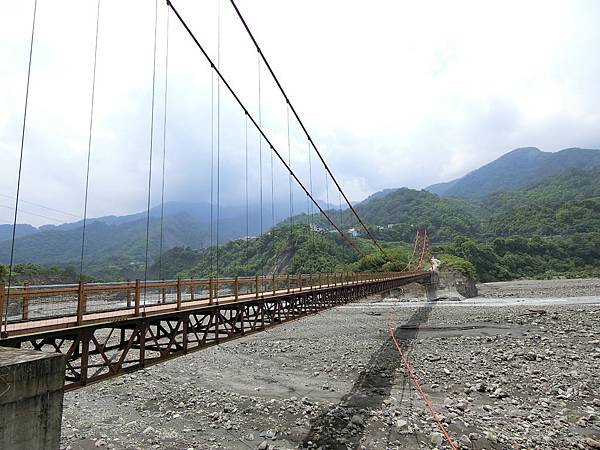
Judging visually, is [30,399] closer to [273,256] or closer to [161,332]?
[161,332]

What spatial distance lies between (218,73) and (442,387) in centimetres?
1911

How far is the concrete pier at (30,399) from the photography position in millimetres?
4555

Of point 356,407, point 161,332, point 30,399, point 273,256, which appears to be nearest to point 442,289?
point 273,256

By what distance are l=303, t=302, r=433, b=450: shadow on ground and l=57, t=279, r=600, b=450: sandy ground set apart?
56mm

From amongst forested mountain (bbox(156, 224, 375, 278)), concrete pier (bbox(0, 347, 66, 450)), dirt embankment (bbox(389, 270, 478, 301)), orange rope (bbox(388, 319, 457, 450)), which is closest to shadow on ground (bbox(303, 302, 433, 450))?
orange rope (bbox(388, 319, 457, 450))

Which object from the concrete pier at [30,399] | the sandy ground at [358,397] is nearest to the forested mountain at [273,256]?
the sandy ground at [358,397]

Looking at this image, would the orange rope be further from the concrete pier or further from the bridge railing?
the concrete pier

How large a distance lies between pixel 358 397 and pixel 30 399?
556 inches

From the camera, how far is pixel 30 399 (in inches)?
191

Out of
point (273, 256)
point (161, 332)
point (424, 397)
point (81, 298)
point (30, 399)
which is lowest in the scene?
point (424, 397)

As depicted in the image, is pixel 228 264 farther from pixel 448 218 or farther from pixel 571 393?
pixel 448 218

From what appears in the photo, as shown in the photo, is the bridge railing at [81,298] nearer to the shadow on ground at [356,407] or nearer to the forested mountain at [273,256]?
the shadow on ground at [356,407]

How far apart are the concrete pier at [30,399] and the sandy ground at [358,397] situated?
28.7ft

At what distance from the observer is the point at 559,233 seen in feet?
450
